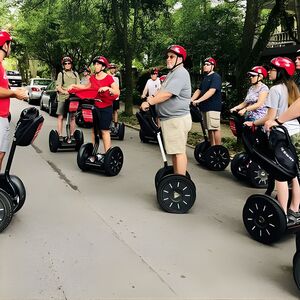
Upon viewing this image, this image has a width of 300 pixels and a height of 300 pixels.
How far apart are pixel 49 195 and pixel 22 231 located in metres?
1.37

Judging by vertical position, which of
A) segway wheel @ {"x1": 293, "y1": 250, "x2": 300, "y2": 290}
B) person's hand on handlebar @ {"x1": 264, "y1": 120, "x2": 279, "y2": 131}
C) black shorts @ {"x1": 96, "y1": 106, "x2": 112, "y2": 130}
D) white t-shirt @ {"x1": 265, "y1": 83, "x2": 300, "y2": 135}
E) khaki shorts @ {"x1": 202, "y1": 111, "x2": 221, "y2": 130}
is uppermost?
white t-shirt @ {"x1": 265, "y1": 83, "x2": 300, "y2": 135}

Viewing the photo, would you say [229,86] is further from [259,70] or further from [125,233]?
[125,233]

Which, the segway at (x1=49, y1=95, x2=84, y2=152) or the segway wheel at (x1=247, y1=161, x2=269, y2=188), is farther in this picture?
the segway at (x1=49, y1=95, x2=84, y2=152)

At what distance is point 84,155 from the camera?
7121 millimetres

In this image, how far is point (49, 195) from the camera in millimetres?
5820

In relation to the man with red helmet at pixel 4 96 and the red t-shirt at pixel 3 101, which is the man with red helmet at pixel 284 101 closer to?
the man with red helmet at pixel 4 96

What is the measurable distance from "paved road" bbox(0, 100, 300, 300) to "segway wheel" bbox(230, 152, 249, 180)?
45cm

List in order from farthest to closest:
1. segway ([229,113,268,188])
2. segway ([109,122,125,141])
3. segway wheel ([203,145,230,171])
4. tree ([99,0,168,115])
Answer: tree ([99,0,168,115]) < segway ([109,122,125,141]) < segway wheel ([203,145,230,171]) < segway ([229,113,268,188])

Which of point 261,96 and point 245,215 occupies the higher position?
point 261,96

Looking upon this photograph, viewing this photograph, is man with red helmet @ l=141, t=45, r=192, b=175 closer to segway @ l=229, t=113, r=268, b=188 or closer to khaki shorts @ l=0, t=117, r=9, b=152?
segway @ l=229, t=113, r=268, b=188

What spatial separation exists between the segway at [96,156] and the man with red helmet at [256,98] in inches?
81.3

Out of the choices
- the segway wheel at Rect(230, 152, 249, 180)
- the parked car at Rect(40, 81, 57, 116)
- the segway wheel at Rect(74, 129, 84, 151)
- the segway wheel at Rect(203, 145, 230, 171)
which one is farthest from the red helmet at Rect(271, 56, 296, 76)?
A: the parked car at Rect(40, 81, 57, 116)

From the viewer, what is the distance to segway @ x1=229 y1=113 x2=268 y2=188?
629cm

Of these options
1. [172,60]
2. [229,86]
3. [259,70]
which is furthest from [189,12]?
[172,60]
